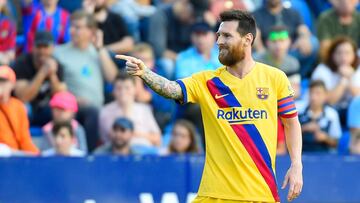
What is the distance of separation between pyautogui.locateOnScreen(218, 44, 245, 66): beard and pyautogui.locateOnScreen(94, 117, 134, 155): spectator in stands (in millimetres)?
4670

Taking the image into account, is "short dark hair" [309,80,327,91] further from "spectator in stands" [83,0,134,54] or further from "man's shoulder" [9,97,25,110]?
"man's shoulder" [9,97,25,110]

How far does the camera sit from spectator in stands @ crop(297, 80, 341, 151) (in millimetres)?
Answer: 12625

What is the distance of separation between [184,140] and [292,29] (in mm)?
3003

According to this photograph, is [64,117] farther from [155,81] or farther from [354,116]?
[155,81]

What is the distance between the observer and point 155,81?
7301mm

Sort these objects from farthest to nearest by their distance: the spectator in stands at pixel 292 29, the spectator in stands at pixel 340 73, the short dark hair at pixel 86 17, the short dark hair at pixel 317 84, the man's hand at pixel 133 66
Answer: the spectator in stands at pixel 292 29 → the spectator in stands at pixel 340 73 → the short dark hair at pixel 317 84 → the short dark hair at pixel 86 17 → the man's hand at pixel 133 66

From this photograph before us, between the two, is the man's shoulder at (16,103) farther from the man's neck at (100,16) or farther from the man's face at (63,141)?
the man's neck at (100,16)

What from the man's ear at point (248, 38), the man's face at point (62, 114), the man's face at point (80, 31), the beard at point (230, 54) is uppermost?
the man's face at point (80, 31)

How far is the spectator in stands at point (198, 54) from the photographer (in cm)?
1309

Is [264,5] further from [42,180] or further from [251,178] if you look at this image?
[251,178]

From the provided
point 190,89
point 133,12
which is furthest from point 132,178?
point 190,89

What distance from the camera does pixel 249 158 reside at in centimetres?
739

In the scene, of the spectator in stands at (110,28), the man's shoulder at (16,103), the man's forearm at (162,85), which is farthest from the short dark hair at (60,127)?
the man's forearm at (162,85)

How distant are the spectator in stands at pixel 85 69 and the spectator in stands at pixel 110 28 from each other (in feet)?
1.73
